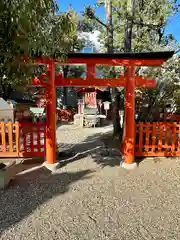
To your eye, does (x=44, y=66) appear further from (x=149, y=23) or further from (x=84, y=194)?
(x=149, y=23)

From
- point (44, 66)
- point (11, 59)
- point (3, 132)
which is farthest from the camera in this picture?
point (3, 132)

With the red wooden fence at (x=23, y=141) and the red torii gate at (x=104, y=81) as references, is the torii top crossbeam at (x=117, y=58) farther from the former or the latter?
the red wooden fence at (x=23, y=141)

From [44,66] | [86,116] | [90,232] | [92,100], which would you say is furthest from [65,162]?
[92,100]

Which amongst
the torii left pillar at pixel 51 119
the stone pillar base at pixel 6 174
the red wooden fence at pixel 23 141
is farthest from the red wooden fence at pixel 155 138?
the stone pillar base at pixel 6 174

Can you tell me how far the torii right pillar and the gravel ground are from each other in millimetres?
292

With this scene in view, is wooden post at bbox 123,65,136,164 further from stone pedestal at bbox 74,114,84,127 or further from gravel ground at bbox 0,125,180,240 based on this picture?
stone pedestal at bbox 74,114,84,127

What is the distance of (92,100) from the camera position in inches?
725

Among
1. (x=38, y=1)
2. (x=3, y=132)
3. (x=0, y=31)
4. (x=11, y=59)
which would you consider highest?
(x=38, y=1)

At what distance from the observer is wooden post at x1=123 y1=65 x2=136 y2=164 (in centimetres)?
553

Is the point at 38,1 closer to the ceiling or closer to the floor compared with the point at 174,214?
closer to the ceiling

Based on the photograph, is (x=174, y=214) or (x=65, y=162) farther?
(x=65, y=162)

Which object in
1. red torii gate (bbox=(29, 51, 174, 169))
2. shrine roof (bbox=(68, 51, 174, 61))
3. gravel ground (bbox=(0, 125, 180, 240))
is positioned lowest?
gravel ground (bbox=(0, 125, 180, 240))

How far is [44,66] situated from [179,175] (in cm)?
415

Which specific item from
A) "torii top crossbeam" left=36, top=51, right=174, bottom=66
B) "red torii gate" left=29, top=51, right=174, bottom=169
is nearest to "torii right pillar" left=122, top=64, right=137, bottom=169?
"red torii gate" left=29, top=51, right=174, bottom=169
